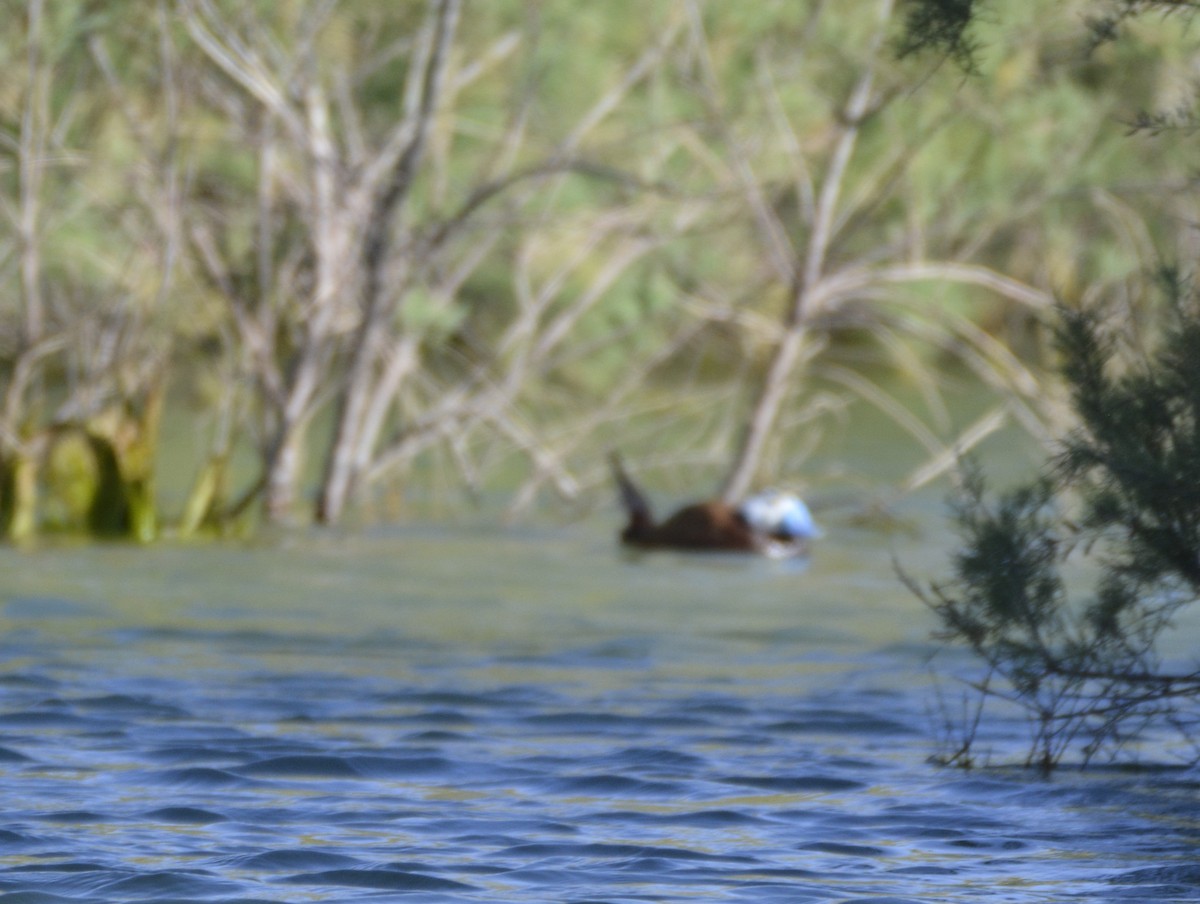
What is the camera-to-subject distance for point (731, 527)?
14391 mm

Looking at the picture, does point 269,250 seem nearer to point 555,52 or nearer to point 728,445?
point 555,52

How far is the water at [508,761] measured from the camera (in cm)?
580

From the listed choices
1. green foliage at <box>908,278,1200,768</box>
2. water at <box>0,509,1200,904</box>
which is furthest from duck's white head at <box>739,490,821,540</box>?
green foliage at <box>908,278,1200,768</box>

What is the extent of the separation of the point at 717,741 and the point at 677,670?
1.81 m

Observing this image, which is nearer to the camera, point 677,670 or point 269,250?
point 677,670

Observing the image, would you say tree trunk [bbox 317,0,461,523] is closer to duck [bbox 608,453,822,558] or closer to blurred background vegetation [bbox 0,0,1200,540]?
blurred background vegetation [bbox 0,0,1200,540]

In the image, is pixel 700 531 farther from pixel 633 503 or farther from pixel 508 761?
pixel 508 761

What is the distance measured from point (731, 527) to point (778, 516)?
0.98 ft

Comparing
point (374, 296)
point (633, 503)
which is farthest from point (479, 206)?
point (633, 503)

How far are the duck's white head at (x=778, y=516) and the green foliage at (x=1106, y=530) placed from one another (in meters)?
7.13

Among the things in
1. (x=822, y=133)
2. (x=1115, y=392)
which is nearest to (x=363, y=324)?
(x=822, y=133)

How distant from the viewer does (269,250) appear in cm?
1489

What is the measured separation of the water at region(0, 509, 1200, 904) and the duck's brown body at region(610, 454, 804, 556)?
191 cm

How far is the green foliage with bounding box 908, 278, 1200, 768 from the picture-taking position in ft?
21.1
